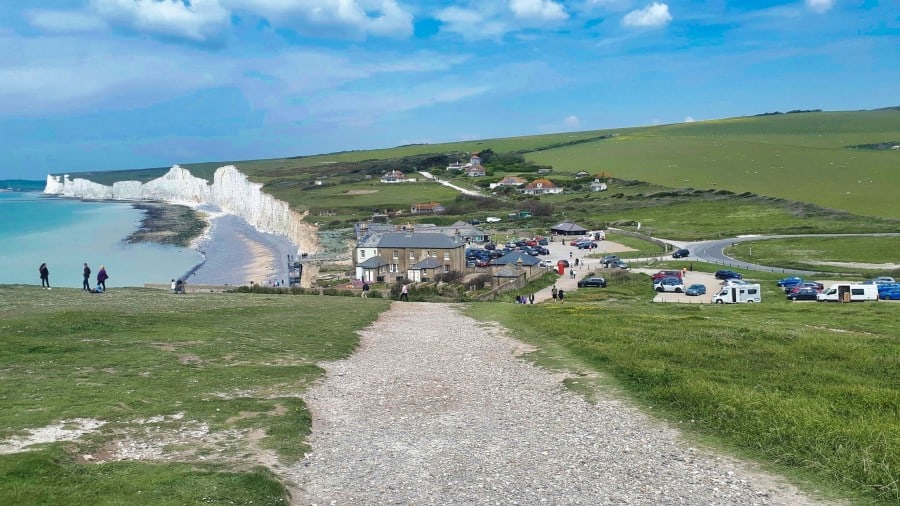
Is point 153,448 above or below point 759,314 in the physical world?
above

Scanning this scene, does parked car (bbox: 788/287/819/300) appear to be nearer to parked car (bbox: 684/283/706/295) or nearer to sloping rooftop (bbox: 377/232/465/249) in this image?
parked car (bbox: 684/283/706/295)

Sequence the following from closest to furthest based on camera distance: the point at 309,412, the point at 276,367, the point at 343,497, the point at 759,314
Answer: the point at 343,497 < the point at 309,412 < the point at 276,367 < the point at 759,314

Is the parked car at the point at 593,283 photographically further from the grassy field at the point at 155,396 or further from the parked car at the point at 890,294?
the grassy field at the point at 155,396

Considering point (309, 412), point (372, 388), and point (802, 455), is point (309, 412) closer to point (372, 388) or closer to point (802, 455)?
point (372, 388)

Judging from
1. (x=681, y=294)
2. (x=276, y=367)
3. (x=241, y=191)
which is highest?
(x=241, y=191)

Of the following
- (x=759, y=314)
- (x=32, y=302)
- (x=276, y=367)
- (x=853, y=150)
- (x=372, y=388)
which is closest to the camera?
(x=372, y=388)

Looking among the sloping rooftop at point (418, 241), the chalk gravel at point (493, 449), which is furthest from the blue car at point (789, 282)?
the chalk gravel at point (493, 449)

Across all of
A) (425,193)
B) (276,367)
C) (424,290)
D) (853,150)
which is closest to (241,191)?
(425,193)
